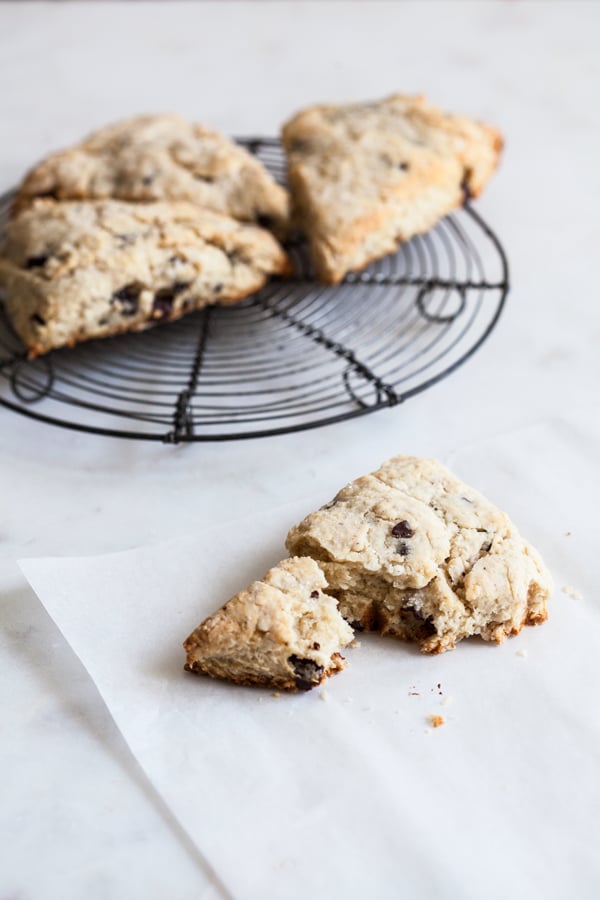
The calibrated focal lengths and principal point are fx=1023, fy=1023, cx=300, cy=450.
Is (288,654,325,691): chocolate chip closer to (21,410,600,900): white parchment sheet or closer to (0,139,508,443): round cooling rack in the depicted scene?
(21,410,600,900): white parchment sheet

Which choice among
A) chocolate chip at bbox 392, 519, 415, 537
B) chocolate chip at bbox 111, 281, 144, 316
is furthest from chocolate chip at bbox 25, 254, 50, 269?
chocolate chip at bbox 392, 519, 415, 537

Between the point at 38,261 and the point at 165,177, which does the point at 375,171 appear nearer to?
the point at 165,177

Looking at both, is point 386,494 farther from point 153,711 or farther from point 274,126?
point 274,126

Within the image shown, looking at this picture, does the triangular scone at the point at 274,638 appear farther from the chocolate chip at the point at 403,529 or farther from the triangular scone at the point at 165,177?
the triangular scone at the point at 165,177

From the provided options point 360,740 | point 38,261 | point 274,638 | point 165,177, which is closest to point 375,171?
point 165,177

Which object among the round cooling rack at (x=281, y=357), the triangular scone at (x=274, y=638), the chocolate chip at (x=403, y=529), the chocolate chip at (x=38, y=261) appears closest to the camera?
the triangular scone at (x=274, y=638)

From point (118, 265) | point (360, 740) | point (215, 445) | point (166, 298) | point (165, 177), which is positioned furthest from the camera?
point (165, 177)

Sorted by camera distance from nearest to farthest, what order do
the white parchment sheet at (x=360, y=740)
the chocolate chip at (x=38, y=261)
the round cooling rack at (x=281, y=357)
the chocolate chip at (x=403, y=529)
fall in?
the white parchment sheet at (x=360, y=740) < the chocolate chip at (x=403, y=529) < the round cooling rack at (x=281, y=357) < the chocolate chip at (x=38, y=261)

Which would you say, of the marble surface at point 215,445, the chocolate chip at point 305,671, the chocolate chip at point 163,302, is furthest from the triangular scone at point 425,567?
the chocolate chip at point 163,302
